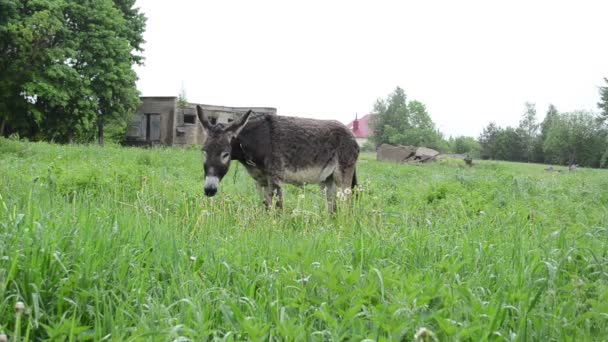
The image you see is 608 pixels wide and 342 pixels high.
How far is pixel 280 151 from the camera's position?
7473 mm

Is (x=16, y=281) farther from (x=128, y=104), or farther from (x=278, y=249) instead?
(x=128, y=104)

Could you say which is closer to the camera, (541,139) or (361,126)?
(541,139)

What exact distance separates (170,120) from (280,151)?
31.5 meters

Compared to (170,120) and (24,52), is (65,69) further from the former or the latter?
(170,120)

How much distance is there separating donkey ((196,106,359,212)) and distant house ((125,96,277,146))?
28513 millimetres

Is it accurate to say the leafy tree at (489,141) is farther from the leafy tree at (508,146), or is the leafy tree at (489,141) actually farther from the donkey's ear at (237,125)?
the donkey's ear at (237,125)

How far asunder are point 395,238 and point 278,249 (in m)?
1.14

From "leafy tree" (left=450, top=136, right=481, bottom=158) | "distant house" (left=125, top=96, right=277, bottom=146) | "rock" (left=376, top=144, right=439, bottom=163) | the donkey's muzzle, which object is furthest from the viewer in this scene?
"leafy tree" (left=450, top=136, right=481, bottom=158)

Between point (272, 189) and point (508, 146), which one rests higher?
point (508, 146)

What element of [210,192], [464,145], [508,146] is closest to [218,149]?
[210,192]

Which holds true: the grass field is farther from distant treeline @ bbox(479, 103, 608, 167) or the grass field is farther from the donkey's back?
distant treeline @ bbox(479, 103, 608, 167)

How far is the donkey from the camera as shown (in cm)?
691

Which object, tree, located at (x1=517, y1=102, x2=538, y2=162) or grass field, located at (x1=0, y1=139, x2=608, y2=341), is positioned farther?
tree, located at (x1=517, y1=102, x2=538, y2=162)

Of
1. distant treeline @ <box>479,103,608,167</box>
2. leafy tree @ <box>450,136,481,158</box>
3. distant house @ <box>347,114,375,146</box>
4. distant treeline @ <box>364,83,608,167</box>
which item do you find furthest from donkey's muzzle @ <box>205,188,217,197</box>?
distant house @ <box>347,114,375,146</box>
